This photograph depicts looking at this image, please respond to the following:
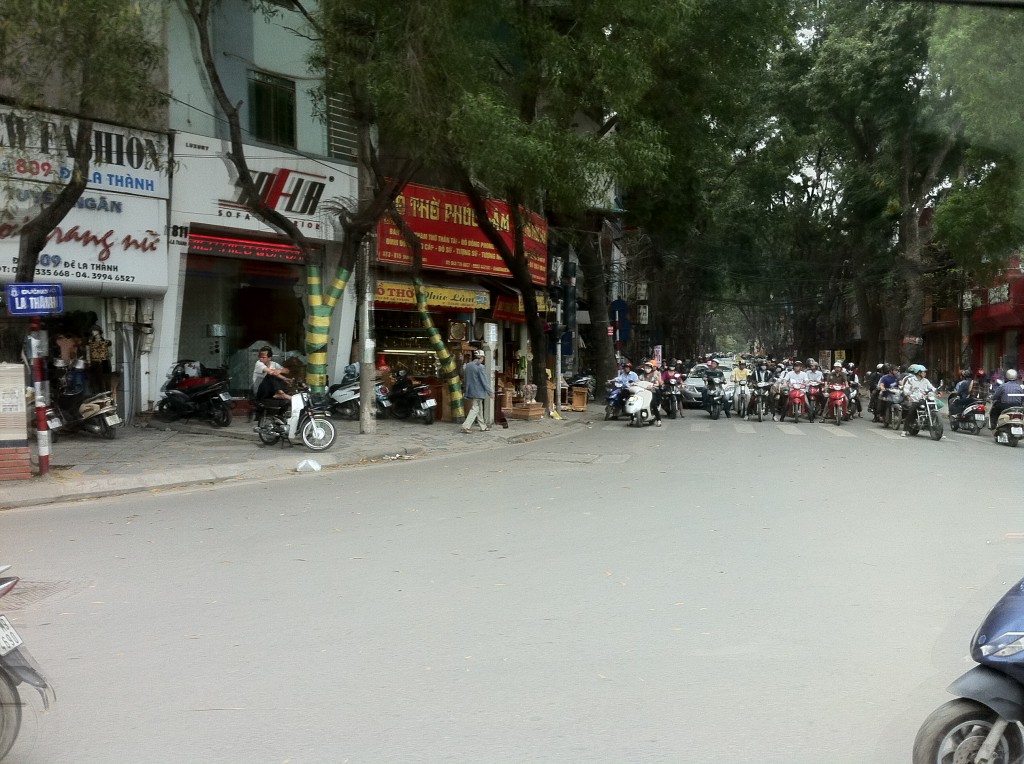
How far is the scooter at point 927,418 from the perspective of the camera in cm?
2011

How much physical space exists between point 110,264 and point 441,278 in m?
9.99

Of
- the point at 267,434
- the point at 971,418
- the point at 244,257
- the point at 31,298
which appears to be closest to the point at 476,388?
the point at 267,434

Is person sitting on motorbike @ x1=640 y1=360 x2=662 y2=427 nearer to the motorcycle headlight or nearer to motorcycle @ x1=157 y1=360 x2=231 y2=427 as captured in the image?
motorcycle @ x1=157 y1=360 x2=231 y2=427

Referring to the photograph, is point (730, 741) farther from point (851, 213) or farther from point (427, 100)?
point (851, 213)

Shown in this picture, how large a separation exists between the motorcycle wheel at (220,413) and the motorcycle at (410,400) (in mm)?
4160

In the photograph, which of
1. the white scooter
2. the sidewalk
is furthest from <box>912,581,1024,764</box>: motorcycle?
the white scooter

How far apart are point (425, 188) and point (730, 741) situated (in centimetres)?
2169

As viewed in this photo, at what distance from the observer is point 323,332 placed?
17.0 m

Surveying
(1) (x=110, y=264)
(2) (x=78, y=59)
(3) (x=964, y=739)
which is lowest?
(3) (x=964, y=739)

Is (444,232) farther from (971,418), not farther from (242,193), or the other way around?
(971,418)

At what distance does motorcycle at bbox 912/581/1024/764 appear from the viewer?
11.0ft

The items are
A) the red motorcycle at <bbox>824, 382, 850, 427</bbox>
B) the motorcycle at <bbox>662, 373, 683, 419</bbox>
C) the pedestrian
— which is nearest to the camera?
the pedestrian

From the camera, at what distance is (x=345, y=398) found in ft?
68.2

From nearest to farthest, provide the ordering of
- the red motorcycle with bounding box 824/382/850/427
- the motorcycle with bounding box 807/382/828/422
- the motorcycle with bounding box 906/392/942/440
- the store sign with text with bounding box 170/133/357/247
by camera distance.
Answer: the store sign with text with bounding box 170/133/357/247
the motorcycle with bounding box 906/392/942/440
the red motorcycle with bounding box 824/382/850/427
the motorcycle with bounding box 807/382/828/422
